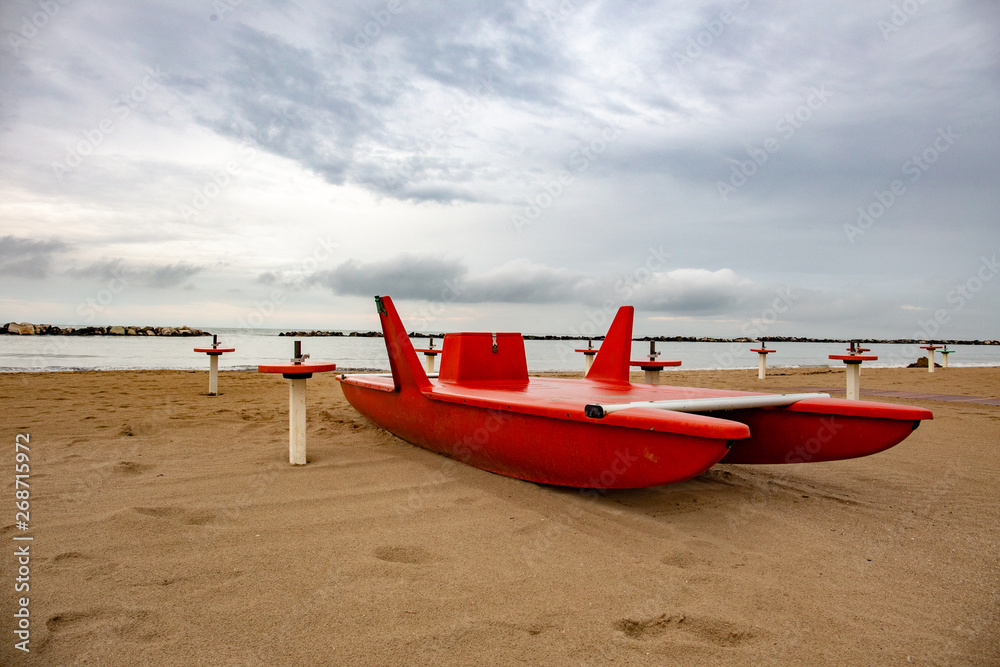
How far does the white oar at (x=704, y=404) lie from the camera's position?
122 inches

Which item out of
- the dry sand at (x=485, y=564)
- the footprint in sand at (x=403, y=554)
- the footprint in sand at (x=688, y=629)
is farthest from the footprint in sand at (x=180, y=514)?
the footprint in sand at (x=688, y=629)

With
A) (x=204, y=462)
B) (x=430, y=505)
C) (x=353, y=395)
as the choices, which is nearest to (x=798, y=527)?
(x=430, y=505)

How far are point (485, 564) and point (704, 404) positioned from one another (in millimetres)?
1721

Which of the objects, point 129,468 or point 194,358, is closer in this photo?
point 129,468

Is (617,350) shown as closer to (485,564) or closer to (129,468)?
(485,564)

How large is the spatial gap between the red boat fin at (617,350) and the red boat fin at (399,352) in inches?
75.2

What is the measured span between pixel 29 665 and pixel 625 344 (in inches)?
188

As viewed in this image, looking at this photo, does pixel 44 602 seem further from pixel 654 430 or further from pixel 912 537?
pixel 912 537

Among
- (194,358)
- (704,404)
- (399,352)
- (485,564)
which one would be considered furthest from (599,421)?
(194,358)

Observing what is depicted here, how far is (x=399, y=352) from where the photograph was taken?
4.77m

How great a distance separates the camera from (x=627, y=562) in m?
2.62

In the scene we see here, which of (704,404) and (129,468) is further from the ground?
(704,404)

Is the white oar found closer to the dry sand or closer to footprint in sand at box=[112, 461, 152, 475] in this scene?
the dry sand

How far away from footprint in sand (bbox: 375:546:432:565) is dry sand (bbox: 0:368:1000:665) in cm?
2
